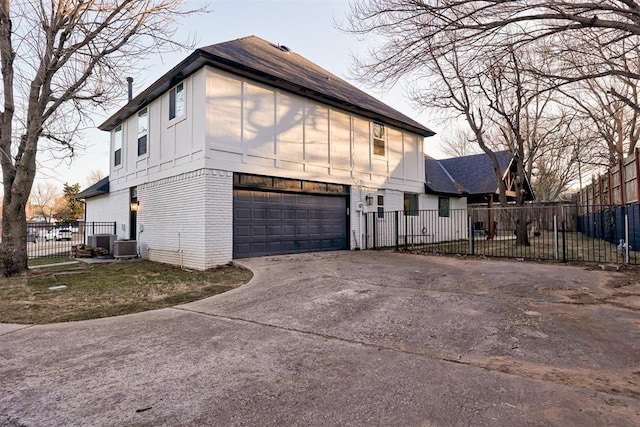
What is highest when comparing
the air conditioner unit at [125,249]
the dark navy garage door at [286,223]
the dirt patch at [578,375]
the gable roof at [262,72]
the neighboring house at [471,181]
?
the gable roof at [262,72]

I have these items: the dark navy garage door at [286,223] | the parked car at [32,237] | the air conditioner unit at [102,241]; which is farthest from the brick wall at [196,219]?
the parked car at [32,237]

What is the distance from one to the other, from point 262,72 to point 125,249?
7841 millimetres

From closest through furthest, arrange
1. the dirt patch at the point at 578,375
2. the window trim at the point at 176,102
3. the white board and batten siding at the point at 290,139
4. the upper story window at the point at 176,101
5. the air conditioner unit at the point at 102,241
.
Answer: the dirt patch at the point at 578,375
the white board and batten siding at the point at 290,139
the window trim at the point at 176,102
the upper story window at the point at 176,101
the air conditioner unit at the point at 102,241

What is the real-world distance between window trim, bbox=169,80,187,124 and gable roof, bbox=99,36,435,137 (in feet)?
0.59

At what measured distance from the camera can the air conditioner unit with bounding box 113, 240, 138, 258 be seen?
11.9 meters

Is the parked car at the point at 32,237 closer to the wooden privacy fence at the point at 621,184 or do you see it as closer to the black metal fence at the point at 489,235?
the black metal fence at the point at 489,235

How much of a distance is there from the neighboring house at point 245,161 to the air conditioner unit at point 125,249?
312 millimetres

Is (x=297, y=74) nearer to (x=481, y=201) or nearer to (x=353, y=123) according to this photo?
(x=353, y=123)

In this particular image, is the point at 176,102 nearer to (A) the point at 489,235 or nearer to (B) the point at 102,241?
(B) the point at 102,241

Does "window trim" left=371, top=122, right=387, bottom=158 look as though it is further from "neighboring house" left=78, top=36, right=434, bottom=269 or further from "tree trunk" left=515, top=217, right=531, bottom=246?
"tree trunk" left=515, top=217, right=531, bottom=246

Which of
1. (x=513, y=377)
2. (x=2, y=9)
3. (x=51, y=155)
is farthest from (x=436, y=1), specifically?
(x=51, y=155)

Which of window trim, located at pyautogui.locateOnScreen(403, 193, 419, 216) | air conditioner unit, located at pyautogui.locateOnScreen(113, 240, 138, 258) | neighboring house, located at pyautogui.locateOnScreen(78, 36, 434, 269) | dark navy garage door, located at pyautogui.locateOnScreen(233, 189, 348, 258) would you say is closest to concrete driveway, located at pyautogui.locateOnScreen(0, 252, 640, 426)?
dark navy garage door, located at pyautogui.locateOnScreen(233, 189, 348, 258)

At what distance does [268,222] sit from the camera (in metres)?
10.7

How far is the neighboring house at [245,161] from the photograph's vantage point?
31.1 feet
